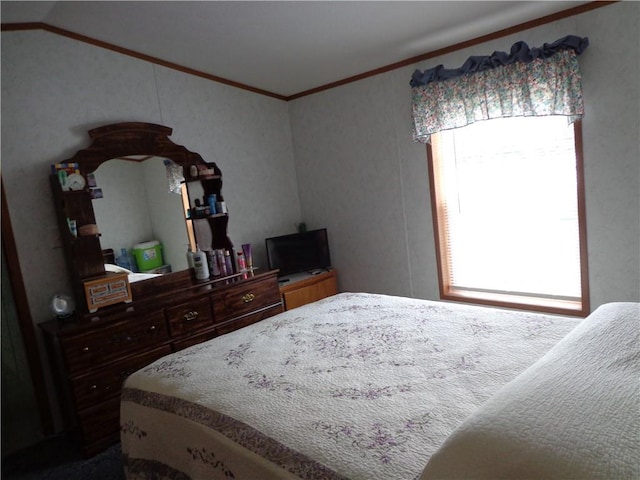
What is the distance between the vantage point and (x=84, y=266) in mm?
2850

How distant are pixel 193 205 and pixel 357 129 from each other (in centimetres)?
154

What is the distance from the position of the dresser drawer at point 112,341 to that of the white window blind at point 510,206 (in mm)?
2214

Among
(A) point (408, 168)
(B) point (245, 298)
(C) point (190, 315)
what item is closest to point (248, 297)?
(B) point (245, 298)

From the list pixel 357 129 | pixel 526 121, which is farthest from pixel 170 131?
pixel 526 121

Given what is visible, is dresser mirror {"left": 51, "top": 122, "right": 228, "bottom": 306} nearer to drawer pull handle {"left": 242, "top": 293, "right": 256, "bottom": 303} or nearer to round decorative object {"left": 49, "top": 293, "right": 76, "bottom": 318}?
round decorative object {"left": 49, "top": 293, "right": 76, "bottom": 318}

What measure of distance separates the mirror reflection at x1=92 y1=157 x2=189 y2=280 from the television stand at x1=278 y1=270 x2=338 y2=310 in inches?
33.9

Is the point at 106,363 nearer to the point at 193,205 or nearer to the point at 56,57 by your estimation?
the point at 193,205

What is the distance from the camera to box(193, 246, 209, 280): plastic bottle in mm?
3332

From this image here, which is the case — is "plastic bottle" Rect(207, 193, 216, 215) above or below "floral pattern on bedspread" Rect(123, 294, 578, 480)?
above

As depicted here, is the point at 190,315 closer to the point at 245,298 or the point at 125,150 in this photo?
the point at 245,298

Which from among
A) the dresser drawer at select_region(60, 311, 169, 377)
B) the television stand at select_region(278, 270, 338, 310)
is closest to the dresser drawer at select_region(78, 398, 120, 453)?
the dresser drawer at select_region(60, 311, 169, 377)

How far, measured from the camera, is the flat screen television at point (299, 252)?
3.92 m

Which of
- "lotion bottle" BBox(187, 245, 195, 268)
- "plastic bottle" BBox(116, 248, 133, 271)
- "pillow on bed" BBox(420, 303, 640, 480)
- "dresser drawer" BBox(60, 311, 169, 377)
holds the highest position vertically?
"plastic bottle" BBox(116, 248, 133, 271)

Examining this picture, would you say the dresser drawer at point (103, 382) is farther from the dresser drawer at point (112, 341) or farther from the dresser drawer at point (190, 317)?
the dresser drawer at point (190, 317)
